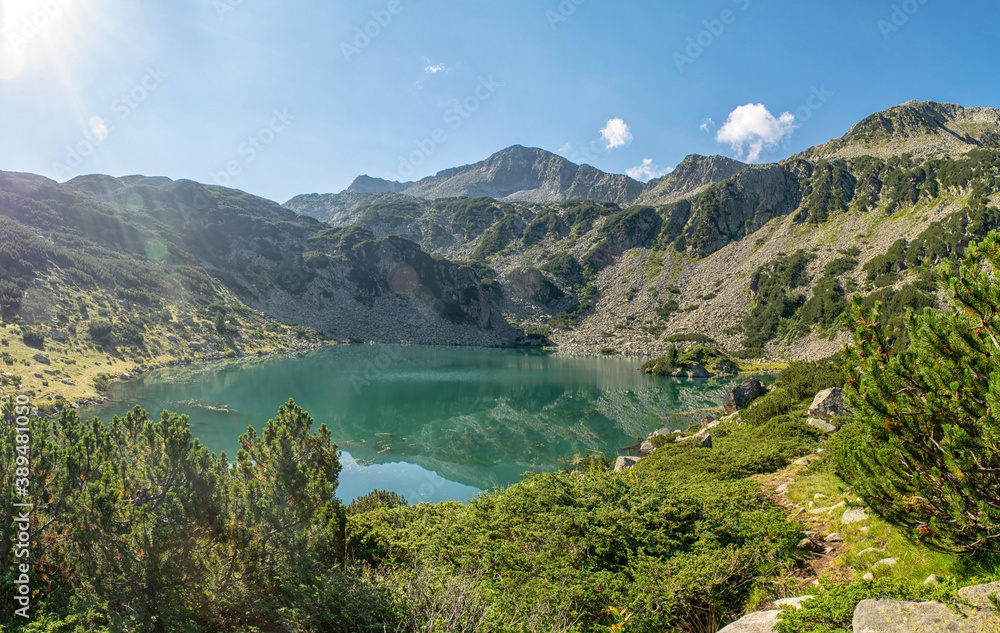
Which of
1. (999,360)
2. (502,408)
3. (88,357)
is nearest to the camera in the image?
(999,360)

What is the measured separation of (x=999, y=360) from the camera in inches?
157

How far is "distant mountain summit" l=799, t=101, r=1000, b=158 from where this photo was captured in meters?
116

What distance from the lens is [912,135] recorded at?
409 ft

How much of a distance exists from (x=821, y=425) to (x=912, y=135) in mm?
165922

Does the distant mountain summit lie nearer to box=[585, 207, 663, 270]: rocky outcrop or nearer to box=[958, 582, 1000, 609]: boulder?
box=[585, 207, 663, 270]: rocky outcrop

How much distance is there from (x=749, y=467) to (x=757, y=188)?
145172 mm

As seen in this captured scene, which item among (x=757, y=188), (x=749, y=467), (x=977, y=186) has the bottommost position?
(x=749, y=467)

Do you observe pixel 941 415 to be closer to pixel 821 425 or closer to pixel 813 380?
pixel 821 425

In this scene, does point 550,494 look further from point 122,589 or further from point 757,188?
point 757,188

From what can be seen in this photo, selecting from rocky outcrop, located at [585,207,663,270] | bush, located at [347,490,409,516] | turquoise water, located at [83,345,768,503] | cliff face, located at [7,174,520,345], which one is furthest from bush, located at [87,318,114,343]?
rocky outcrop, located at [585,207,663,270]

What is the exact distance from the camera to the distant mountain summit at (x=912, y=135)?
4574 inches

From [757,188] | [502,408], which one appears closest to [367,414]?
[502,408]

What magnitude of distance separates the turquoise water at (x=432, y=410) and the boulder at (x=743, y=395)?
3512 mm

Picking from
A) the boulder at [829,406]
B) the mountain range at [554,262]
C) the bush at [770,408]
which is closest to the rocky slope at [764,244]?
the mountain range at [554,262]
